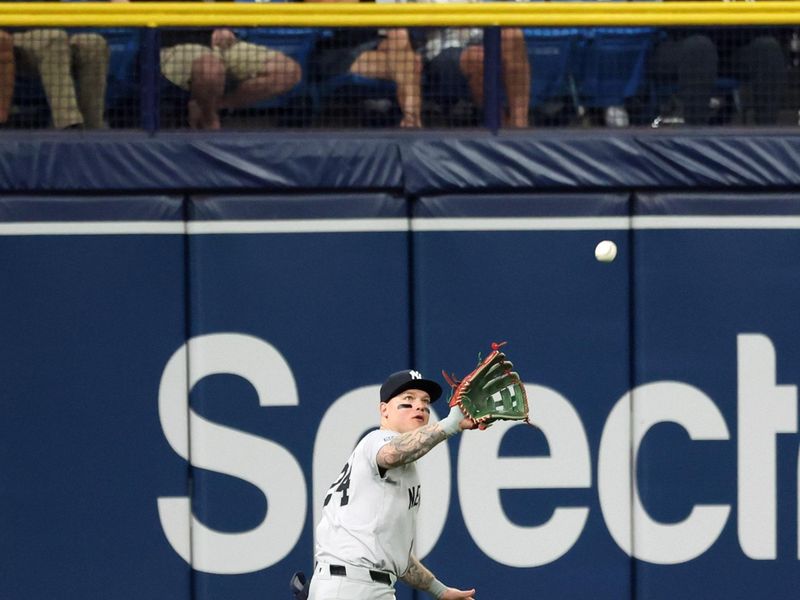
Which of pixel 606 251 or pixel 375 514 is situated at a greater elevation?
pixel 606 251

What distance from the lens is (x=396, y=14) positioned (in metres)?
6.68

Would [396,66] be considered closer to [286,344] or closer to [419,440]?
[286,344]

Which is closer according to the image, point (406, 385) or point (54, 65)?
point (406, 385)

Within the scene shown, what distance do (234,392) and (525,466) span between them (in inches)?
57.0

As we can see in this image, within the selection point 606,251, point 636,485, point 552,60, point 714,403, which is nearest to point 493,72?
point 552,60

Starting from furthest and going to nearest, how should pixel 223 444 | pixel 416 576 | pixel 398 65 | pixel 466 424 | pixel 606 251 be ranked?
1. pixel 398 65
2. pixel 223 444
3. pixel 606 251
4. pixel 416 576
5. pixel 466 424

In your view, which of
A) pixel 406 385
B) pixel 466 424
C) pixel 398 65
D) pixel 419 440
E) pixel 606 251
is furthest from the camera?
pixel 398 65

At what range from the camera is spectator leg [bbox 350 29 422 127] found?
6688 mm

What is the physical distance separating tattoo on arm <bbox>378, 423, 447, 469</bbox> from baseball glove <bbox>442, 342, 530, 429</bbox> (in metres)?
0.12

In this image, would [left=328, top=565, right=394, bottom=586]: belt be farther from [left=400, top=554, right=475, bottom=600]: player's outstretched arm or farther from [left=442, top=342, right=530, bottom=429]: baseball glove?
[left=442, top=342, right=530, bottom=429]: baseball glove

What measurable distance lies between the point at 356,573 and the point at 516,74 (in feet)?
9.51

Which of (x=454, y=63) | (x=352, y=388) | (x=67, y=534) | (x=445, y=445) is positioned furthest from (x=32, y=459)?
(x=454, y=63)

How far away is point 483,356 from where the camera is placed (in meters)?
6.61

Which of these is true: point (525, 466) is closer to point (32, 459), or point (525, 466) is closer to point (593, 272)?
point (593, 272)
